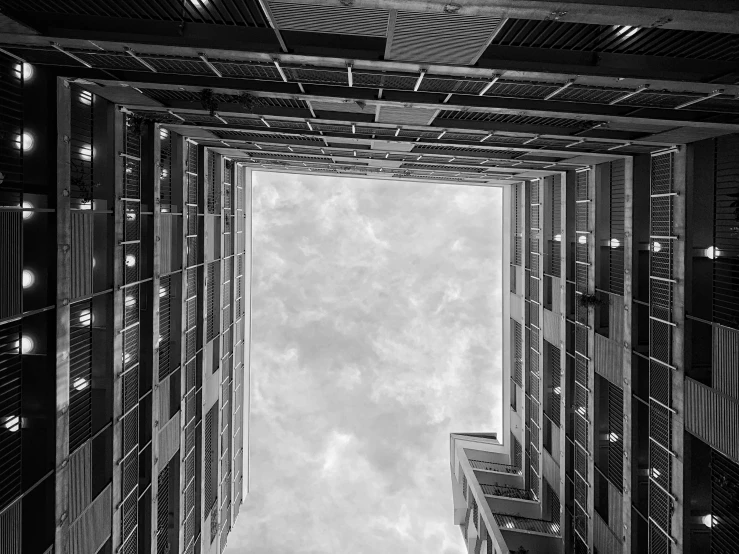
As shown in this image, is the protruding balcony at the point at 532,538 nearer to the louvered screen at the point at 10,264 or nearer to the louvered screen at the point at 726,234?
the louvered screen at the point at 726,234

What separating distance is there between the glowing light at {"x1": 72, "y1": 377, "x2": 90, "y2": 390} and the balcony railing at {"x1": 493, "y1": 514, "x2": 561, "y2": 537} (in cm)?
2350

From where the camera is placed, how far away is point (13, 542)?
1266 centimetres

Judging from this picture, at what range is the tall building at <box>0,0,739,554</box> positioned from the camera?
12.2 meters

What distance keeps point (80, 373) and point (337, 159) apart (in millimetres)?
19522

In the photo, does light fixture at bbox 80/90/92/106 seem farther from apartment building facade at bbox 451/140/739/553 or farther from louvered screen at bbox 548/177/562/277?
louvered screen at bbox 548/177/562/277

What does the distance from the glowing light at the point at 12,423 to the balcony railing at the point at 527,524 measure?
2489cm

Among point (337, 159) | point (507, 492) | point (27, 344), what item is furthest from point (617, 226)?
point (27, 344)

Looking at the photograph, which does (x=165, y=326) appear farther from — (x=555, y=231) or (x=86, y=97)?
(x=555, y=231)

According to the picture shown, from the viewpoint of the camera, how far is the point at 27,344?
13.6m

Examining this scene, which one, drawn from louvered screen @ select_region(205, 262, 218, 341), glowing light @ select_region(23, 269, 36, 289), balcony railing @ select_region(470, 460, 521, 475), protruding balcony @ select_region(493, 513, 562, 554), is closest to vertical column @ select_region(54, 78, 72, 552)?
glowing light @ select_region(23, 269, 36, 289)

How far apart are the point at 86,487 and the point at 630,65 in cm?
2124

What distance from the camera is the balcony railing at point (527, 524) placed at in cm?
2772

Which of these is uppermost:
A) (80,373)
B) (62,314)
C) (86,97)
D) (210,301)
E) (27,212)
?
(86,97)

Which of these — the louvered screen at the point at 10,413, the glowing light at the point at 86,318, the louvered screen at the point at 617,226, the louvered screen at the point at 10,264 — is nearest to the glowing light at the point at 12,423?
the louvered screen at the point at 10,413
